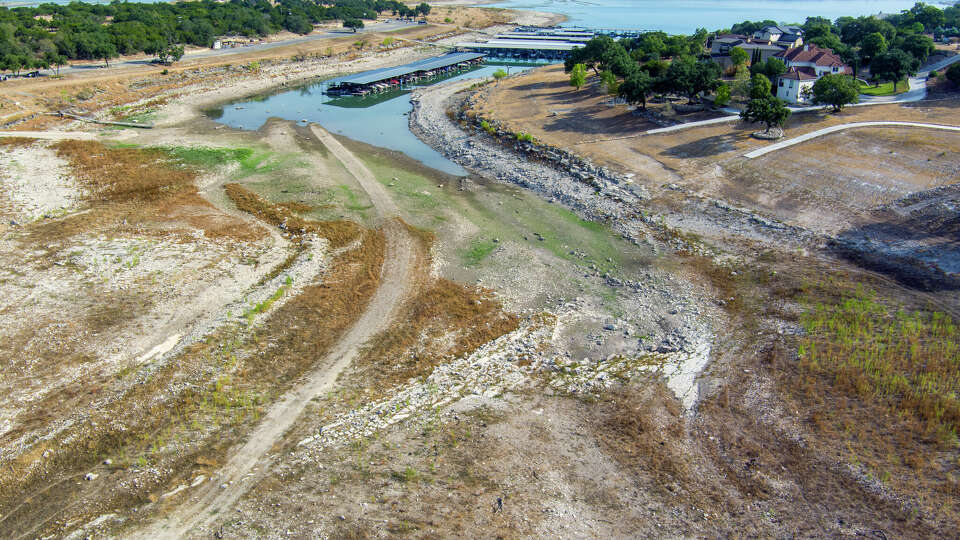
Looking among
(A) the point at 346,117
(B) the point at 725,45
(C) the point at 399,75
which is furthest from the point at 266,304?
(B) the point at 725,45

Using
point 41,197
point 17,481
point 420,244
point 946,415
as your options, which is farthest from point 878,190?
point 41,197

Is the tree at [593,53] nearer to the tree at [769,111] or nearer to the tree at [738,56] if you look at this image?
the tree at [738,56]

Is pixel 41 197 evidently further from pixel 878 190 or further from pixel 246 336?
pixel 878 190

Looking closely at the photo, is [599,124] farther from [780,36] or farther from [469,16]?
[469,16]

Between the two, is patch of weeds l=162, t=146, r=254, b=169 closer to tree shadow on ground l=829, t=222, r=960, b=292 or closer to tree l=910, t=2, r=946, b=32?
tree shadow on ground l=829, t=222, r=960, b=292

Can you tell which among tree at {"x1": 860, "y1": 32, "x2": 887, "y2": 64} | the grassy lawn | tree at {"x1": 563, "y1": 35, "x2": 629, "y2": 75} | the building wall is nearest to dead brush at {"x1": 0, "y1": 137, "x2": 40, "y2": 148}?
tree at {"x1": 563, "y1": 35, "x2": 629, "y2": 75}

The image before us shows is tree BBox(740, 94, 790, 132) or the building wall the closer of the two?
tree BBox(740, 94, 790, 132)

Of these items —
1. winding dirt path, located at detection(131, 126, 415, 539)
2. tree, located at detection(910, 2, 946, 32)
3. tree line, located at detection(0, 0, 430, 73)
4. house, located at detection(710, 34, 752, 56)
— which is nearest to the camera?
winding dirt path, located at detection(131, 126, 415, 539)
